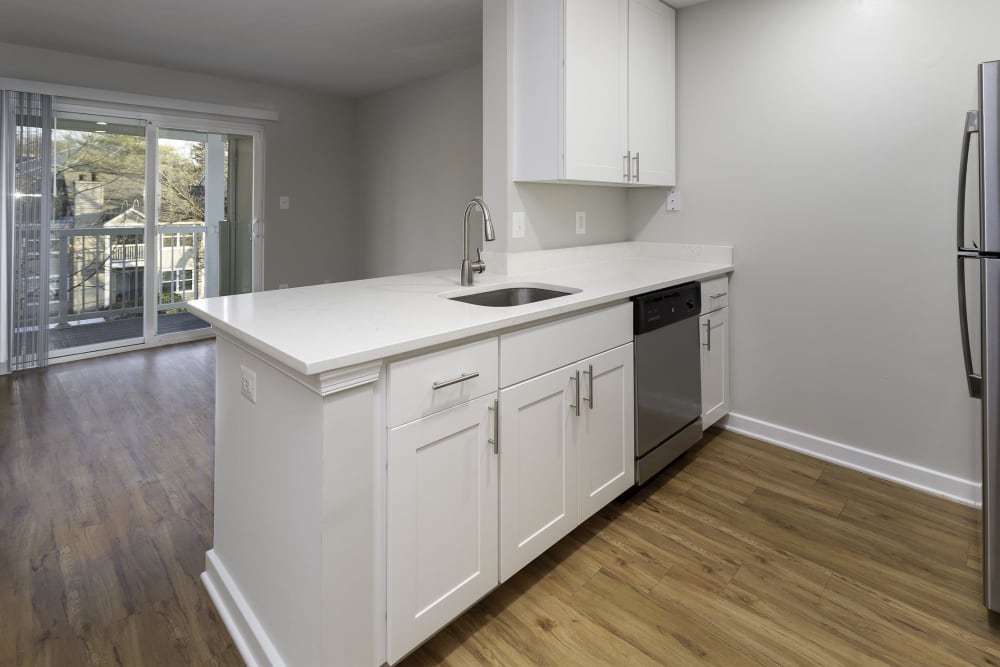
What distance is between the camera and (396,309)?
1603mm

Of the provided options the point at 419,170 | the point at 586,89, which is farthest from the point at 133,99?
the point at 586,89

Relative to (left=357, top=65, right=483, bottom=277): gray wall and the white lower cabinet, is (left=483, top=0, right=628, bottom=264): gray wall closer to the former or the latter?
the white lower cabinet

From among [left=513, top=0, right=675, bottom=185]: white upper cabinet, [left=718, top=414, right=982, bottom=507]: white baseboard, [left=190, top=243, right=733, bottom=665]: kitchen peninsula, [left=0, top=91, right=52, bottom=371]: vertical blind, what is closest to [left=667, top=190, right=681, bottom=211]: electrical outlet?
[left=513, top=0, right=675, bottom=185]: white upper cabinet

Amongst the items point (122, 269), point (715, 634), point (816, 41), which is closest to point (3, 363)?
point (122, 269)

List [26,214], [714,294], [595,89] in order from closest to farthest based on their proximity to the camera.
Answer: [595,89], [714,294], [26,214]

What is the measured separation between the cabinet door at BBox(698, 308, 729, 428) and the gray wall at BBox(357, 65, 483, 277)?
2.07 meters

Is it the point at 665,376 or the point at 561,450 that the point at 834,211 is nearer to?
the point at 665,376

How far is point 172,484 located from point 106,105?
138 inches

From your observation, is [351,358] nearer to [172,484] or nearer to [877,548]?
[172,484]

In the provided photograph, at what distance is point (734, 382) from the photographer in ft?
9.66

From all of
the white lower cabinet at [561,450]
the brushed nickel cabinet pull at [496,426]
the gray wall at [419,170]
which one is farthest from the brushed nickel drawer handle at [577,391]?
the gray wall at [419,170]

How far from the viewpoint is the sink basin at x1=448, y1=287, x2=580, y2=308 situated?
214 cm

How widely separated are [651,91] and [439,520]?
7.99ft

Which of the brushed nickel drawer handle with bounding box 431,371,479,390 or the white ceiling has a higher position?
the white ceiling
